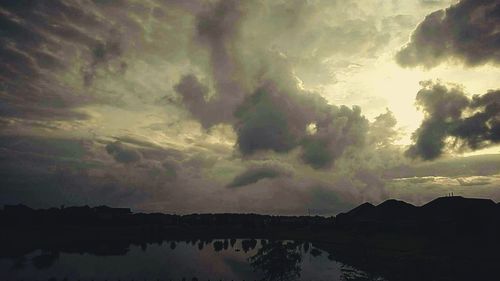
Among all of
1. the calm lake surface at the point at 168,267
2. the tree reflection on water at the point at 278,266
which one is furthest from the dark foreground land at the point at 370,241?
the tree reflection on water at the point at 278,266

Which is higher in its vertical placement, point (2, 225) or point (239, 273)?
point (2, 225)

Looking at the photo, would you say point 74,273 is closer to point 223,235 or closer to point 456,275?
point 456,275

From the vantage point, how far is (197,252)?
409 ft

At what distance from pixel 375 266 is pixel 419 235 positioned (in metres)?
68.1

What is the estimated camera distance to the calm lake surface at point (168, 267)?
76562 millimetres

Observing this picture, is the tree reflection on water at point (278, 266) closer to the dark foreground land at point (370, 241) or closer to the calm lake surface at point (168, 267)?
the calm lake surface at point (168, 267)

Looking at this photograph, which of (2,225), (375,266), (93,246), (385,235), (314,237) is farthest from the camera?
(314,237)

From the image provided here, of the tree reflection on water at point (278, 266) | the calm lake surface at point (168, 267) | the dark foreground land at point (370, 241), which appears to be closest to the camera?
the calm lake surface at point (168, 267)

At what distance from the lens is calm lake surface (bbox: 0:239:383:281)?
251ft

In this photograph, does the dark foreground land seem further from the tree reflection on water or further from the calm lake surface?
the tree reflection on water

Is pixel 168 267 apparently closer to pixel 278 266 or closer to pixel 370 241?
pixel 278 266

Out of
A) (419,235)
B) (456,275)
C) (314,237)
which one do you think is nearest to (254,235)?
(314,237)

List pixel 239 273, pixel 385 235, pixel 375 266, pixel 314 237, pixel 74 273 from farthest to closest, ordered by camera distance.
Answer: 1. pixel 314 237
2. pixel 385 235
3. pixel 375 266
4. pixel 239 273
5. pixel 74 273

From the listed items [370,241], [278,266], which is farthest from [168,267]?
[370,241]
